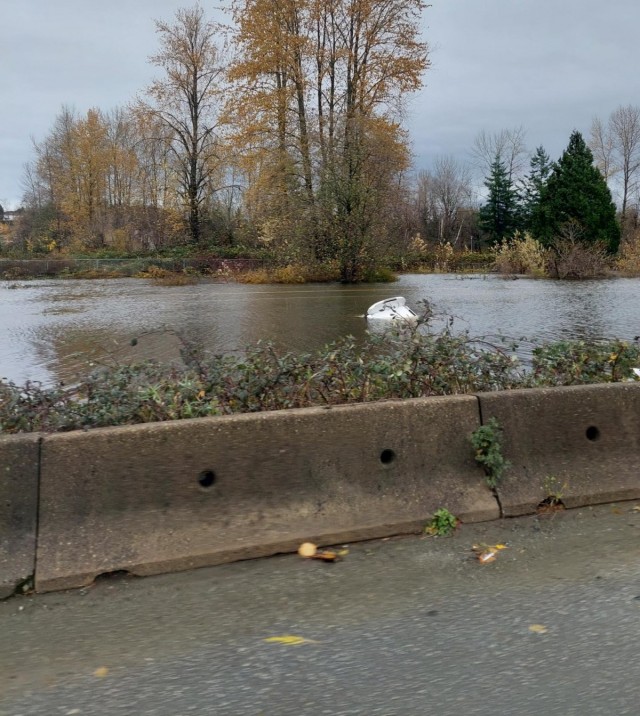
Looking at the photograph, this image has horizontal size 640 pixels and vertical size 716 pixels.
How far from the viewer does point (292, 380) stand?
5.14 m

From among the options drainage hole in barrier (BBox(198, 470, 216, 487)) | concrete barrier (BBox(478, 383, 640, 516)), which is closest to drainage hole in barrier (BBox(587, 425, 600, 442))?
concrete barrier (BBox(478, 383, 640, 516))

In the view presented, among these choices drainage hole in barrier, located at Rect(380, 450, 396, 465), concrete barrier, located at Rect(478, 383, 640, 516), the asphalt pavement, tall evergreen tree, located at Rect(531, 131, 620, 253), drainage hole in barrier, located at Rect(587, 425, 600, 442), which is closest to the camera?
the asphalt pavement

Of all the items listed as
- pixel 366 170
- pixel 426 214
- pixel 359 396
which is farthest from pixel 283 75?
pixel 426 214

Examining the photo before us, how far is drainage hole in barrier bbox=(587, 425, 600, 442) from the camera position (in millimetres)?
4930

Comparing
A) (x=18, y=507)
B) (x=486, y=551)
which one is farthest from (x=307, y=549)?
(x=18, y=507)

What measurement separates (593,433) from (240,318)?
12.3 metres

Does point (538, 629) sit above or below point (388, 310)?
below

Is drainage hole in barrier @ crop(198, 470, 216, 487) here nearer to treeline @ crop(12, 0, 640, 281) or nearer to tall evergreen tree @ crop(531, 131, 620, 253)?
treeline @ crop(12, 0, 640, 281)

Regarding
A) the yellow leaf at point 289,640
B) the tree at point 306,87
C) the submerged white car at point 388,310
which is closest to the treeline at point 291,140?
the tree at point 306,87

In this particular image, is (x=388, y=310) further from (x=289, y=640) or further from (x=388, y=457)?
(x=289, y=640)

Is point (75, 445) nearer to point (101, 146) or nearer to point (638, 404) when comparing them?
point (638, 404)

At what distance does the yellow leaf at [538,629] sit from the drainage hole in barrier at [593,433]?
76.7 inches

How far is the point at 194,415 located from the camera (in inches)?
180

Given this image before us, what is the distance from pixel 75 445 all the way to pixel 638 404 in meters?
3.79
